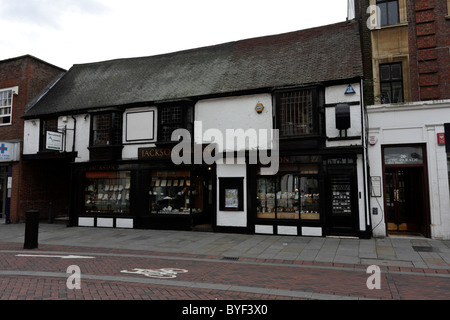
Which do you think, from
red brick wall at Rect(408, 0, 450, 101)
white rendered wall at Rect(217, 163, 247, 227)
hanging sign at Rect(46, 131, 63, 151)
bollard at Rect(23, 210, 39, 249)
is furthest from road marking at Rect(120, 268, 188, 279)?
red brick wall at Rect(408, 0, 450, 101)

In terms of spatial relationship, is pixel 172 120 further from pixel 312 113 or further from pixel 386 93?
pixel 386 93

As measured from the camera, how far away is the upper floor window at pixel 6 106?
18.4 meters

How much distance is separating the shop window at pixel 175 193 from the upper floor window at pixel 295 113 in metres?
4.62

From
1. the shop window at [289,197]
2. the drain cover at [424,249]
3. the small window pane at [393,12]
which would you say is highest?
the small window pane at [393,12]

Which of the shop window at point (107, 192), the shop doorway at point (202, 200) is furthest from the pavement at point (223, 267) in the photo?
the shop window at point (107, 192)

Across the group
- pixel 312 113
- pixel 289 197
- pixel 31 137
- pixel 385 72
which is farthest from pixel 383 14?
pixel 31 137

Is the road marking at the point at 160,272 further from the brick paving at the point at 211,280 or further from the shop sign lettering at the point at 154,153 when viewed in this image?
the shop sign lettering at the point at 154,153

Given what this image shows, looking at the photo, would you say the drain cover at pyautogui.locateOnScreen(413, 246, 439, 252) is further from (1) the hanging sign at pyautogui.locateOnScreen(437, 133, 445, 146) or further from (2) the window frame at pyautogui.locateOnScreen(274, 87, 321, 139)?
(2) the window frame at pyautogui.locateOnScreen(274, 87, 321, 139)

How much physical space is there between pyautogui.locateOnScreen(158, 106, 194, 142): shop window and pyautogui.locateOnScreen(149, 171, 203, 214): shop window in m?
1.69

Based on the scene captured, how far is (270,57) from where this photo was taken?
49.5 ft

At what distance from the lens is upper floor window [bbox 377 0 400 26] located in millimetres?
13234

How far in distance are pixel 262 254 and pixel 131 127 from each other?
897cm
